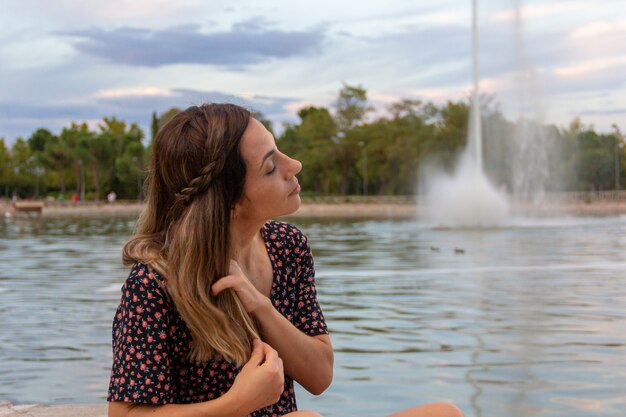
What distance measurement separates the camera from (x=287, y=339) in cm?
229

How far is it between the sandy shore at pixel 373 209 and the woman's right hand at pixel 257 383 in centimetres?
5006

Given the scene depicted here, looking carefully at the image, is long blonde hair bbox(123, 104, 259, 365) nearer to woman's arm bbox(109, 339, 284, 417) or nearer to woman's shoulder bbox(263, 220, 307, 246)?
woman's arm bbox(109, 339, 284, 417)

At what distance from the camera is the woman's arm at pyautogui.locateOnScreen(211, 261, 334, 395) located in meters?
2.17

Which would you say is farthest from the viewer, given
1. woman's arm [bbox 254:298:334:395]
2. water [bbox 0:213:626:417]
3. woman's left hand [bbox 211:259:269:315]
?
water [bbox 0:213:626:417]

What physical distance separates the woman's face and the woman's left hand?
0.46 feet

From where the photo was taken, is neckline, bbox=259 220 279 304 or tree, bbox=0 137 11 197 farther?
tree, bbox=0 137 11 197

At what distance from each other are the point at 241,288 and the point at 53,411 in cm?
285

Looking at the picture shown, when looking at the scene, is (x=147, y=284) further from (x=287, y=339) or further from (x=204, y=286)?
(x=287, y=339)

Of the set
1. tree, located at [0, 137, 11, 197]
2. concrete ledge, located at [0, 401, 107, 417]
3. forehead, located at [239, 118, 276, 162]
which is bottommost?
concrete ledge, located at [0, 401, 107, 417]

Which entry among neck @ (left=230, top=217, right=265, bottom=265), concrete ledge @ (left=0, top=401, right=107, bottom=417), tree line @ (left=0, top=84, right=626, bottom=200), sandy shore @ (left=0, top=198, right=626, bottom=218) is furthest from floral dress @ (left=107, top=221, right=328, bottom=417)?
tree line @ (left=0, top=84, right=626, bottom=200)

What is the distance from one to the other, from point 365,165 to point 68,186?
49.5m

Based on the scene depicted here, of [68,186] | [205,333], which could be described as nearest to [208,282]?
[205,333]

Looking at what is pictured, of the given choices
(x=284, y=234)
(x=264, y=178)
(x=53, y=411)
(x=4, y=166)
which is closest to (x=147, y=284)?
(x=264, y=178)

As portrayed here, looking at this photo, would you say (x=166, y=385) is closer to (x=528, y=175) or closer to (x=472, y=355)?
(x=472, y=355)
